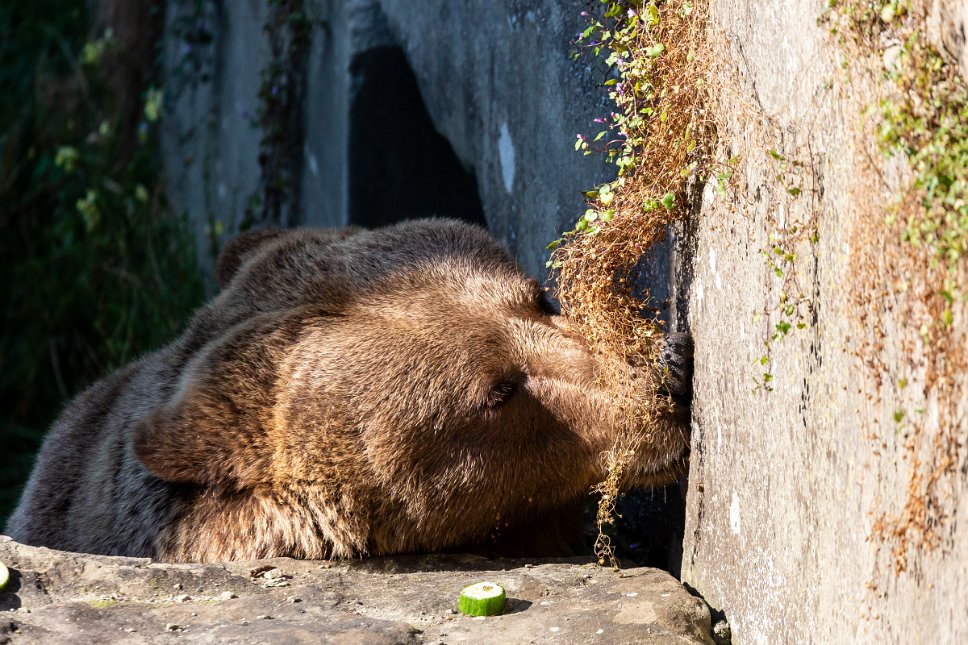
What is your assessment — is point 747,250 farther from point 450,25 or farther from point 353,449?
point 450,25

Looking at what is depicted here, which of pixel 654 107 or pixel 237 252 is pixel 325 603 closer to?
pixel 654 107

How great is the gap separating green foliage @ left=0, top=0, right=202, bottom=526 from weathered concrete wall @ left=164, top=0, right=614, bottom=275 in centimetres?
70

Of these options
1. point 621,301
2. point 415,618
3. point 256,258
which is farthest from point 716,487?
point 256,258

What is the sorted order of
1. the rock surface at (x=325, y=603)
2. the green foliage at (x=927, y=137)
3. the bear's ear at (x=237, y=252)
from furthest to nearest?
the bear's ear at (x=237, y=252)
the rock surface at (x=325, y=603)
the green foliage at (x=927, y=137)

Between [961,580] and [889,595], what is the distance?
221 mm

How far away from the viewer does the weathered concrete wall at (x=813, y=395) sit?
5.22ft

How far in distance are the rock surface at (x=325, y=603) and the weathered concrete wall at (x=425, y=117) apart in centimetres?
130

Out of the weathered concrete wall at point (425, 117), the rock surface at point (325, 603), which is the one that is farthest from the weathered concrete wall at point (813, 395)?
the weathered concrete wall at point (425, 117)

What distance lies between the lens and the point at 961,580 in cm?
148

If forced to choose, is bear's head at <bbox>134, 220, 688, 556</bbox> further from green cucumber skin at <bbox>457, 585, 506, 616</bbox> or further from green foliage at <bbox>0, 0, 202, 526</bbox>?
green foliage at <bbox>0, 0, 202, 526</bbox>

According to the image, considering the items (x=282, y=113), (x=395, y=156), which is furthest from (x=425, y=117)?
(x=282, y=113)

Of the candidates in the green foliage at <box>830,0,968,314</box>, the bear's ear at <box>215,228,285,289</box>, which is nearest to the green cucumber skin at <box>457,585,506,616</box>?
the green foliage at <box>830,0,968,314</box>

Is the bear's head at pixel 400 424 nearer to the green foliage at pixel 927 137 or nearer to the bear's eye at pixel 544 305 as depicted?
the bear's eye at pixel 544 305

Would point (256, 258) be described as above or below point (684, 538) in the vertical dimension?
above
